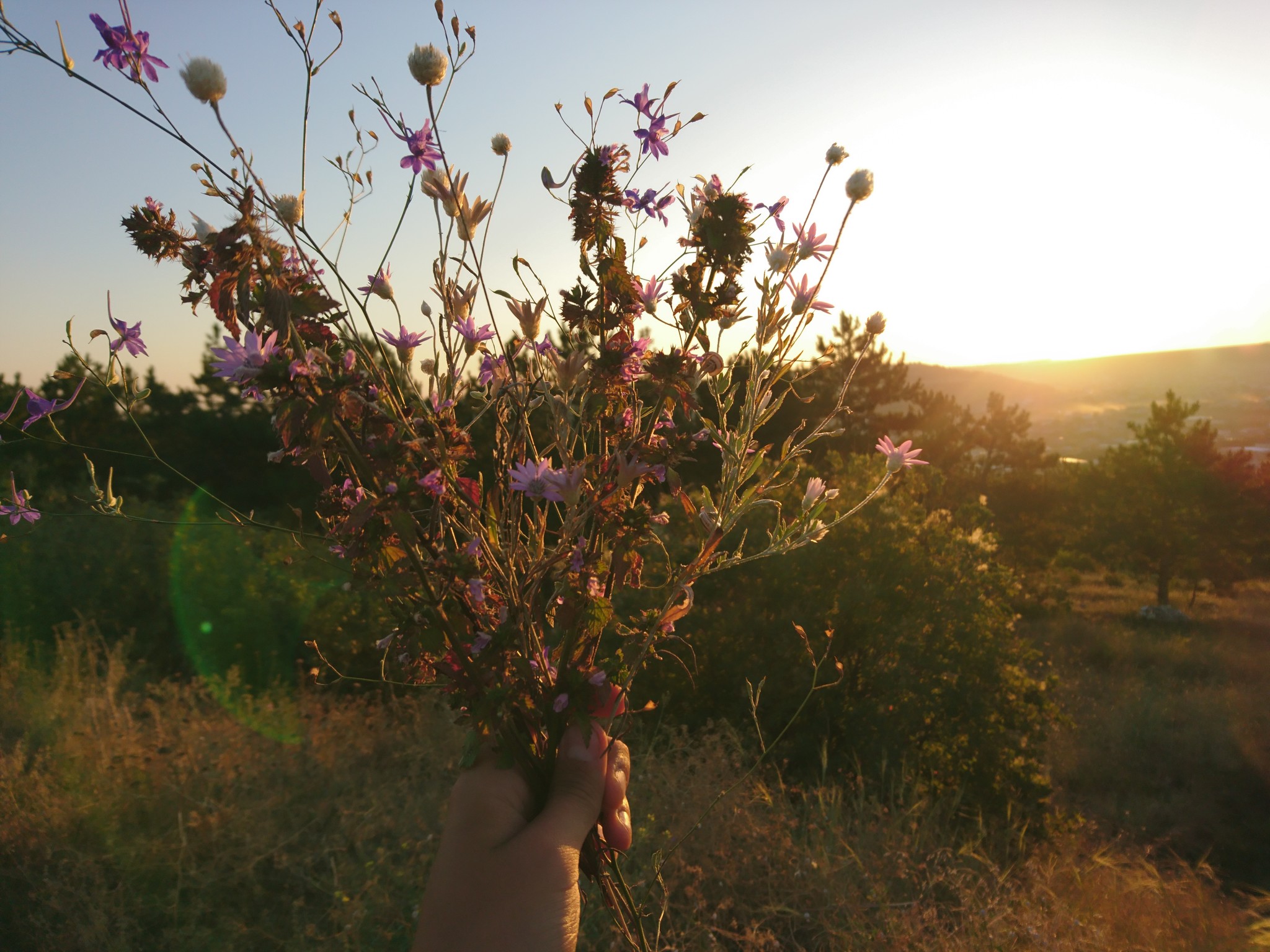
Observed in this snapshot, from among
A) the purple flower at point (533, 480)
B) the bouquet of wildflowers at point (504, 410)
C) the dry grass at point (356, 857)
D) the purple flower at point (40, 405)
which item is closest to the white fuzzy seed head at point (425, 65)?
the bouquet of wildflowers at point (504, 410)

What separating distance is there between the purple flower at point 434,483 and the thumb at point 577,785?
524 mm

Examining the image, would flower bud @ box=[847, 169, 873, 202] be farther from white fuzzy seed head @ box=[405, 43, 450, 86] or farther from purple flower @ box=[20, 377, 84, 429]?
purple flower @ box=[20, 377, 84, 429]

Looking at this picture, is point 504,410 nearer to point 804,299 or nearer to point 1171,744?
point 804,299

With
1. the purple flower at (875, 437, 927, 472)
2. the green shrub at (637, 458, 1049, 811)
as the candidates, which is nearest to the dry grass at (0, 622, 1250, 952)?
the green shrub at (637, 458, 1049, 811)

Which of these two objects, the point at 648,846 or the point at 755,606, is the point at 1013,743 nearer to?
the point at 755,606

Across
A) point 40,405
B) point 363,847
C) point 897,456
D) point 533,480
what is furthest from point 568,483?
point 363,847

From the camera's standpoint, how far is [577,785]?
132 cm

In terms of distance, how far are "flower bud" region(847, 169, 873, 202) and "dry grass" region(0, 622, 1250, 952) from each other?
8.43 ft

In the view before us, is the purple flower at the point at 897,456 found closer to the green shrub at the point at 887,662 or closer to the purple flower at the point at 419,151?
the purple flower at the point at 419,151

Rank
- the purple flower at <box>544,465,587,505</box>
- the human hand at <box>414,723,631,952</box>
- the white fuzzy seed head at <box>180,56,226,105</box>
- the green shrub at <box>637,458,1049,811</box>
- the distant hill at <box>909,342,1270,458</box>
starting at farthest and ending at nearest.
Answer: the distant hill at <box>909,342,1270,458</box> < the green shrub at <box>637,458,1049,811</box> < the human hand at <box>414,723,631,952</box> < the purple flower at <box>544,465,587,505</box> < the white fuzzy seed head at <box>180,56,226,105</box>

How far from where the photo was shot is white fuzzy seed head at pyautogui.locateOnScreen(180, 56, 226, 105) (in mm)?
892

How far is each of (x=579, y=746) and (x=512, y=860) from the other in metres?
0.21

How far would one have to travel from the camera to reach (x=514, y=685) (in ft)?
3.89

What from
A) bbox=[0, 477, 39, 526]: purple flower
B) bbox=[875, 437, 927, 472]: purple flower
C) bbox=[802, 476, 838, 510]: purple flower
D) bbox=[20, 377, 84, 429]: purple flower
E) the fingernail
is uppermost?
bbox=[20, 377, 84, 429]: purple flower
